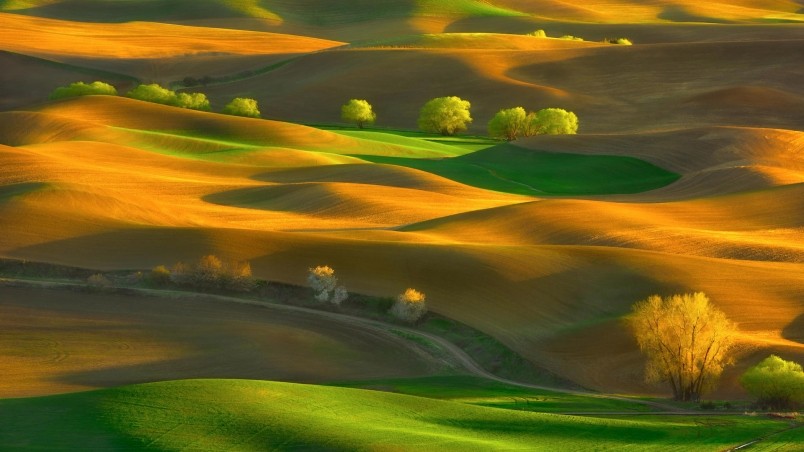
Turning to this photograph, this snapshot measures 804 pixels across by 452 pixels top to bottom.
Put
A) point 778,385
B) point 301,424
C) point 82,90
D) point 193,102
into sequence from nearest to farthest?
point 301,424, point 778,385, point 193,102, point 82,90

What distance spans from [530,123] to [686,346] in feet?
194

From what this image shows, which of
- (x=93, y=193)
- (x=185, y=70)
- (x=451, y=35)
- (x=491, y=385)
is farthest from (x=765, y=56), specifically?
(x=491, y=385)

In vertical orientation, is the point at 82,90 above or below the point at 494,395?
above

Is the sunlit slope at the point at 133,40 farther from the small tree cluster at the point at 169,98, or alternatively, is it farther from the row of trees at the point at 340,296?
the row of trees at the point at 340,296

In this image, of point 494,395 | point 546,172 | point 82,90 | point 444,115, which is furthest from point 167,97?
point 494,395

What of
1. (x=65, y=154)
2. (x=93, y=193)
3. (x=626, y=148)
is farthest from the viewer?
(x=626, y=148)

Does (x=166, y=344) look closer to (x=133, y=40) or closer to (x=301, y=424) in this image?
(x=301, y=424)

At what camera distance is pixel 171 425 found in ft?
92.5

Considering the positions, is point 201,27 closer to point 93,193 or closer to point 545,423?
point 93,193

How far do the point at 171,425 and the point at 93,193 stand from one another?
91.3 ft

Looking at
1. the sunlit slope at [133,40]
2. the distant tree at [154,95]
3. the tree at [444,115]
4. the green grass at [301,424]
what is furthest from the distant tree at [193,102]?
the green grass at [301,424]

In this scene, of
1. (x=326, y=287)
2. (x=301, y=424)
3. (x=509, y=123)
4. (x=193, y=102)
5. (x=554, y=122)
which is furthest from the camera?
(x=193, y=102)

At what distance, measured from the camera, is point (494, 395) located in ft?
117

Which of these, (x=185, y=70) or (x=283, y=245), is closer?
(x=283, y=245)
